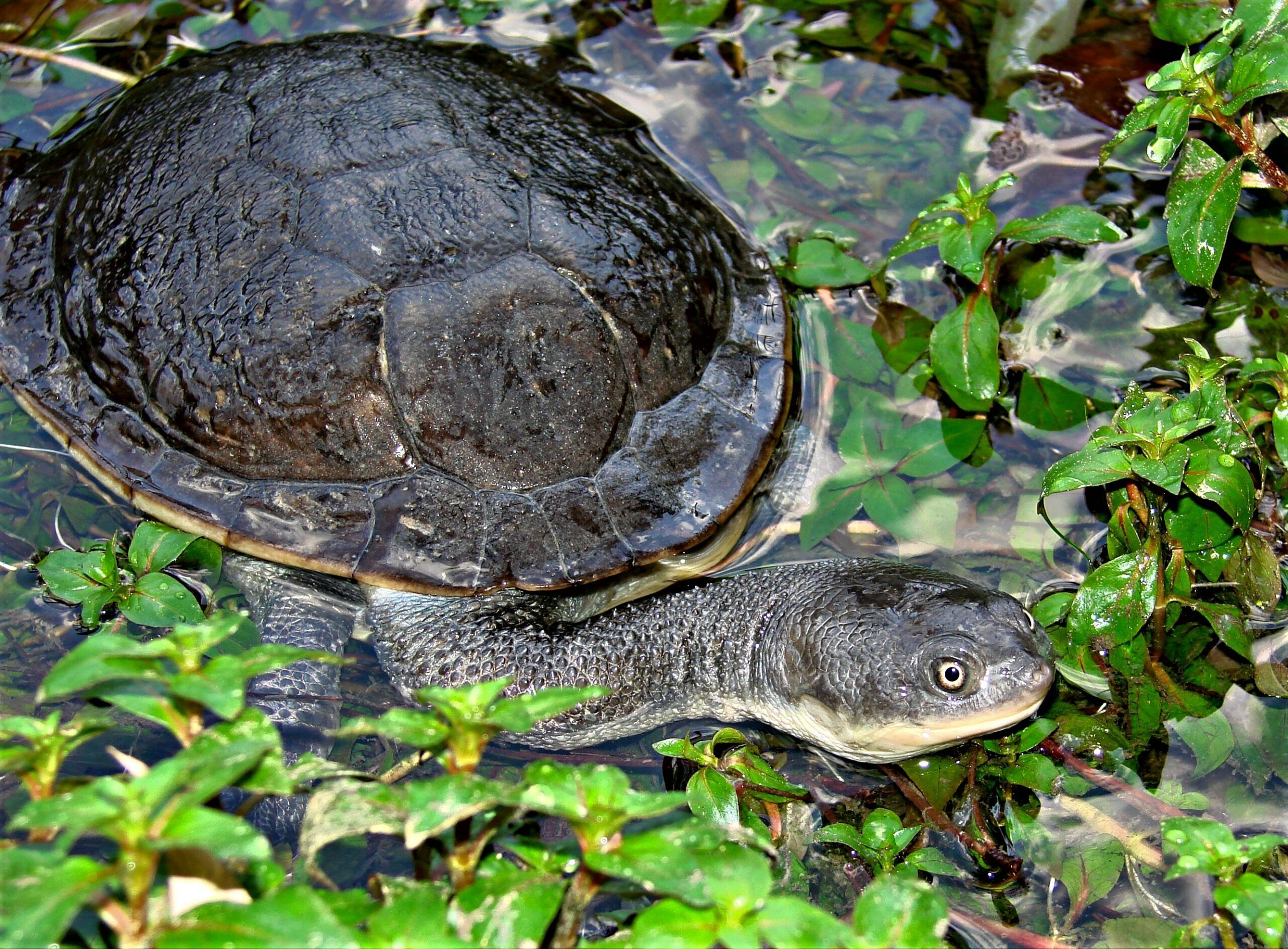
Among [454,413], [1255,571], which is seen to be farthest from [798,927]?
[1255,571]

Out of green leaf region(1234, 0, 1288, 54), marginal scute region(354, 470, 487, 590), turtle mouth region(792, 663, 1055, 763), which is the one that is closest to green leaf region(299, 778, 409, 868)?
marginal scute region(354, 470, 487, 590)

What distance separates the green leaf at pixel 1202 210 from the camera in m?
2.63

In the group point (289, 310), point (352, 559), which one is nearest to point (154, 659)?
point (352, 559)

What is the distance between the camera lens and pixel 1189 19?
10.6 ft

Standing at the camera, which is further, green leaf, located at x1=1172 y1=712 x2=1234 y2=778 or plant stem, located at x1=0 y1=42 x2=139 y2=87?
plant stem, located at x1=0 y1=42 x2=139 y2=87

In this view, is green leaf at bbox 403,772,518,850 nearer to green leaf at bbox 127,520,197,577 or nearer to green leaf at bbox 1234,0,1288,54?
green leaf at bbox 127,520,197,577

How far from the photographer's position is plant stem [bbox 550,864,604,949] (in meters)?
1.53

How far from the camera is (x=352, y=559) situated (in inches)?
94.7

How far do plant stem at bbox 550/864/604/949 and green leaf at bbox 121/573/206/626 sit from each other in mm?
1512

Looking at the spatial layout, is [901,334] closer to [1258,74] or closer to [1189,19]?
[1258,74]

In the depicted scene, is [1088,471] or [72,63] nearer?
[1088,471]

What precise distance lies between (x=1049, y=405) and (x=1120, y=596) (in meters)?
0.88

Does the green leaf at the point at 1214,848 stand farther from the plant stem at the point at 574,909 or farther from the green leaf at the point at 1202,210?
the green leaf at the point at 1202,210

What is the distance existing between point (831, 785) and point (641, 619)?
0.67 m
